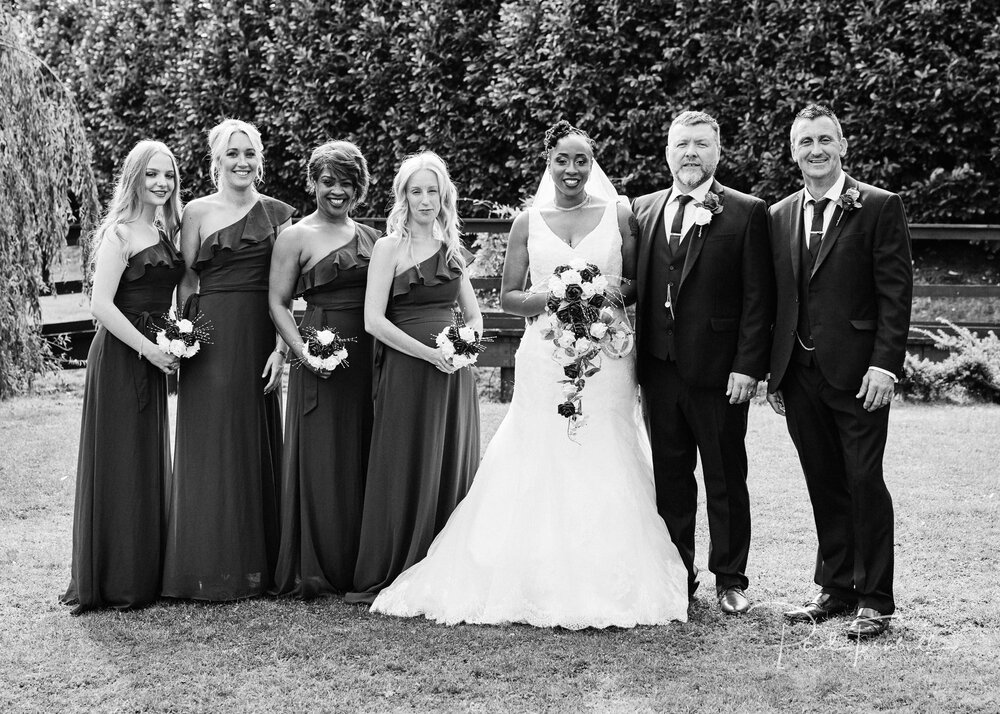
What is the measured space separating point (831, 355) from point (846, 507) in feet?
2.70

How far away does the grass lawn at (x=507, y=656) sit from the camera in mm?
4168

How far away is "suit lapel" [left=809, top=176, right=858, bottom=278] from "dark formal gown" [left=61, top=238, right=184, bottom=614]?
3318 millimetres

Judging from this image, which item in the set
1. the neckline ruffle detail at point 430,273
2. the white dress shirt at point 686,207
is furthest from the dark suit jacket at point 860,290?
the neckline ruffle detail at point 430,273

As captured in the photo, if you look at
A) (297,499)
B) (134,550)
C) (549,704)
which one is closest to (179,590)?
(134,550)

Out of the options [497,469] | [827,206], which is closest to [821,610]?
[497,469]

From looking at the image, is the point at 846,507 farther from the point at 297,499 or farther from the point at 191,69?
the point at 191,69

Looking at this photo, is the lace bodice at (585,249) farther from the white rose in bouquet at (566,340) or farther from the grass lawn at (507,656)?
the grass lawn at (507,656)

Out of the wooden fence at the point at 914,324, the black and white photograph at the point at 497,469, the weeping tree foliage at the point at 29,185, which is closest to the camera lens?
the black and white photograph at the point at 497,469

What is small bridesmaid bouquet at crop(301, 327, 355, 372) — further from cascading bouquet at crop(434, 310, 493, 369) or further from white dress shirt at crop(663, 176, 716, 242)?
white dress shirt at crop(663, 176, 716, 242)

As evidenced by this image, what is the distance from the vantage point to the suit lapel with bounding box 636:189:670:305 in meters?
5.16

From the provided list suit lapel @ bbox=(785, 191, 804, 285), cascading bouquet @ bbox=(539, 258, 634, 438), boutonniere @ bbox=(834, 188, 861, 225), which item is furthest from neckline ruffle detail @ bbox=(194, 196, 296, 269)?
boutonniere @ bbox=(834, 188, 861, 225)

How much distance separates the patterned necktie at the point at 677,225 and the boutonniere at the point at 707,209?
0.35 ft

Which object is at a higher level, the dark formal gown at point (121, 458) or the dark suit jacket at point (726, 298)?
the dark suit jacket at point (726, 298)

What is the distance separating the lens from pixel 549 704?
13.5ft
